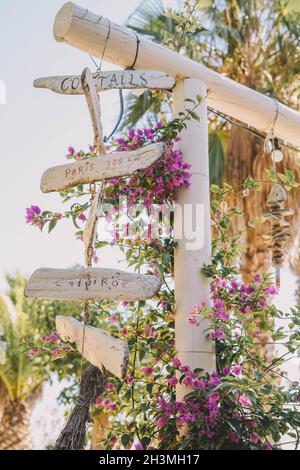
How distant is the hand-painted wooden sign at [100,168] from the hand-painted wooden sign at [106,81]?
27 centimetres

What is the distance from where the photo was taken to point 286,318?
6.81ft

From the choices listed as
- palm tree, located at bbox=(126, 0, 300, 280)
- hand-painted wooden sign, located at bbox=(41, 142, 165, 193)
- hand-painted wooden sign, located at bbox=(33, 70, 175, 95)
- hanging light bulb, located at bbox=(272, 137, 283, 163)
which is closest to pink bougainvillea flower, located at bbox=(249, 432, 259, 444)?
hand-painted wooden sign, located at bbox=(41, 142, 165, 193)

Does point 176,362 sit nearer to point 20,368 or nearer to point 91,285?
point 91,285

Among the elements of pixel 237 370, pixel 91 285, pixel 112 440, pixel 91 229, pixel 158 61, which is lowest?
pixel 112 440

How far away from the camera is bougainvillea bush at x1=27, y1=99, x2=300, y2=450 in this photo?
6.02 feet

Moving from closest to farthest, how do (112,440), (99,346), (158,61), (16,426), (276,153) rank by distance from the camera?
1. (99,346)
2. (112,440)
3. (158,61)
4. (276,153)
5. (16,426)

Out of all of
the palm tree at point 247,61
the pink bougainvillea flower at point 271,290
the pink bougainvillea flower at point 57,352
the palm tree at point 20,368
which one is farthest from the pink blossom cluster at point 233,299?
the palm tree at point 20,368

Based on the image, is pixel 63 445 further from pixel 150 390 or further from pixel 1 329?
pixel 1 329

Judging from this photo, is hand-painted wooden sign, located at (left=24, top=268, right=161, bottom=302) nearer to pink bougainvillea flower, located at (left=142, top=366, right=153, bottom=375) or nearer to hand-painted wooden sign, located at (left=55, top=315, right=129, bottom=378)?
hand-painted wooden sign, located at (left=55, top=315, right=129, bottom=378)

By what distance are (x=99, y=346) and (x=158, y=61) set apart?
1.20 metres

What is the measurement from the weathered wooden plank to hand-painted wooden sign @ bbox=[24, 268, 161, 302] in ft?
1.46

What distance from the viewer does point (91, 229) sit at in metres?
1.79

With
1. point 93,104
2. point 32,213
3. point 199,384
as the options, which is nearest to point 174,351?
point 199,384
